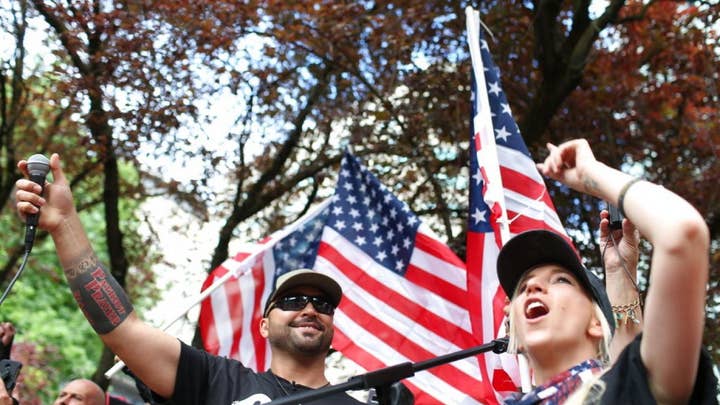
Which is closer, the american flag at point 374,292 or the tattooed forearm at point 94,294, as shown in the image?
the tattooed forearm at point 94,294

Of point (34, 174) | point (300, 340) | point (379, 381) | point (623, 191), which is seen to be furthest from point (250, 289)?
point (623, 191)

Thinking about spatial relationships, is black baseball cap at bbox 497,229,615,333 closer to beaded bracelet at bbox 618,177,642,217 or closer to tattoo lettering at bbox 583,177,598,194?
tattoo lettering at bbox 583,177,598,194

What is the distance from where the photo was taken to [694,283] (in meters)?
1.91

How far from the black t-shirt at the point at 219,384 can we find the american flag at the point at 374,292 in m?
2.12

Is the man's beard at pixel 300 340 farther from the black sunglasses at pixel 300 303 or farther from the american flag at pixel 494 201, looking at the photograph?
the american flag at pixel 494 201

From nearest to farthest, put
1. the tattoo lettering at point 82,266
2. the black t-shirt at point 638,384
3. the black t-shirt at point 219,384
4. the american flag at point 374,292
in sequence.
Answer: the black t-shirt at point 638,384 → the tattoo lettering at point 82,266 → the black t-shirt at point 219,384 → the american flag at point 374,292

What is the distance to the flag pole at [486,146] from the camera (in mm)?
5184

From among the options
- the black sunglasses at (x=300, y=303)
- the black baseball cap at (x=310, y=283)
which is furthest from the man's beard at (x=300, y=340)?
the black baseball cap at (x=310, y=283)

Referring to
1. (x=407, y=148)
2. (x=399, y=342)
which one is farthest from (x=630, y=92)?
(x=399, y=342)

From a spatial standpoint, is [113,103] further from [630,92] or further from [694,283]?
[694,283]

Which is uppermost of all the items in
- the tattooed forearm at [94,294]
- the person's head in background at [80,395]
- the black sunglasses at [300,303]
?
the tattooed forearm at [94,294]

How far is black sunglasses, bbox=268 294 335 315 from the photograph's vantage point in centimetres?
444

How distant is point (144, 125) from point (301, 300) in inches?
162

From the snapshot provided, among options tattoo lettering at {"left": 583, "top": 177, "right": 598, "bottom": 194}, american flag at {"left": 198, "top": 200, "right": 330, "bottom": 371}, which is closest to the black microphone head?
tattoo lettering at {"left": 583, "top": 177, "right": 598, "bottom": 194}
